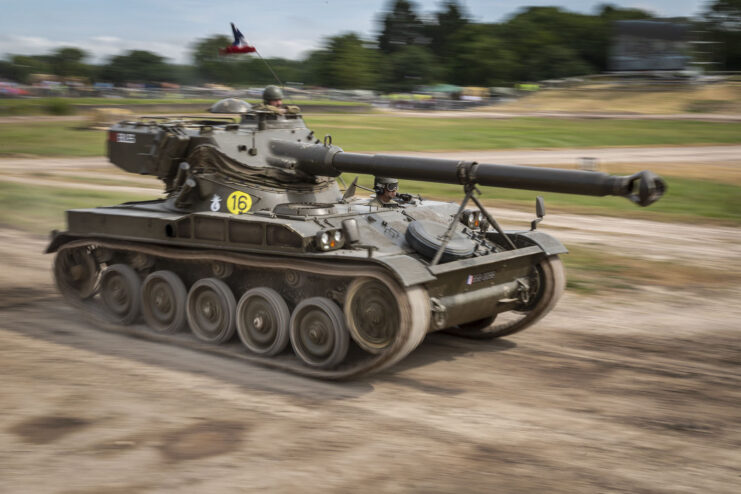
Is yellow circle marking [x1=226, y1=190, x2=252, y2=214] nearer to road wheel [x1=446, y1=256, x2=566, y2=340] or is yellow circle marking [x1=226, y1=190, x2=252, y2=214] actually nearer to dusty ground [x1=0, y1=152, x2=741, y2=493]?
dusty ground [x1=0, y1=152, x2=741, y2=493]

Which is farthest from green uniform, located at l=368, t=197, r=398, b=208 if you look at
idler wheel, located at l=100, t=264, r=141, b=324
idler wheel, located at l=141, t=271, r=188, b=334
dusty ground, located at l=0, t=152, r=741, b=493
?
idler wheel, located at l=100, t=264, r=141, b=324

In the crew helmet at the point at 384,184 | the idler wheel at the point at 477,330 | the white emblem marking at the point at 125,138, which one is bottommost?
the idler wheel at the point at 477,330

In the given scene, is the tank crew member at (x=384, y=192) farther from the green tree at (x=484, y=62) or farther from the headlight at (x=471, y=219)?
the green tree at (x=484, y=62)

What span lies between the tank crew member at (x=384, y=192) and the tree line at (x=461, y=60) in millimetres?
63924

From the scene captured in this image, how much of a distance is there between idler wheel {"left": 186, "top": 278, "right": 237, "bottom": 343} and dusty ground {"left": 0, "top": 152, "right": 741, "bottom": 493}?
16.4 inches

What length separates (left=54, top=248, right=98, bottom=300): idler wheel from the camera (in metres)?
12.3

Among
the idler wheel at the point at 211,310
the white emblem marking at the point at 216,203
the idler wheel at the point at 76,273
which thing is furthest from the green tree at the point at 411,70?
the idler wheel at the point at 211,310

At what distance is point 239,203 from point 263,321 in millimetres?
1633

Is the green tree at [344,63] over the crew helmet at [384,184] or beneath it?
over

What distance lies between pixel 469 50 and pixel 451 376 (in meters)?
93.6

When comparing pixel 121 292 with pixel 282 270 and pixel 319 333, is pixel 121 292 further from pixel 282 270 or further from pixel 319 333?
pixel 319 333

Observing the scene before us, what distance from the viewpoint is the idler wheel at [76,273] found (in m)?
12.3

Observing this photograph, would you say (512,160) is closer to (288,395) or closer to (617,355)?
(617,355)

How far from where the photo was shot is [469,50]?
98938 millimetres
